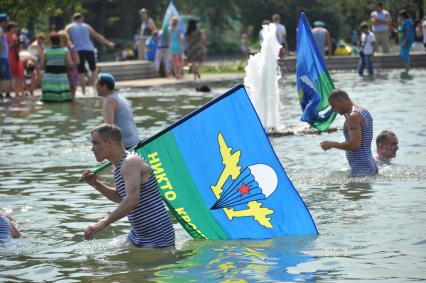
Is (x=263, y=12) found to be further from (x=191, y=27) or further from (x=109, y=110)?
(x=109, y=110)

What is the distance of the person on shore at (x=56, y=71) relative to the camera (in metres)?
25.7

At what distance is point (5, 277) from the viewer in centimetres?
940

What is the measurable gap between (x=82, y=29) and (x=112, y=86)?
50.2 ft

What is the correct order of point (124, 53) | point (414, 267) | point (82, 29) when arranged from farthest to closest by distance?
point (124, 53)
point (82, 29)
point (414, 267)

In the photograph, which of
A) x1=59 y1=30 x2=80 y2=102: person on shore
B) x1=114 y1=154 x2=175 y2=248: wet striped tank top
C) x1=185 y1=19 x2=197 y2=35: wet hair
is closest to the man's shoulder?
x1=114 y1=154 x2=175 y2=248: wet striped tank top

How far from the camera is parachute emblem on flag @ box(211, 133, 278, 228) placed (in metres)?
9.96

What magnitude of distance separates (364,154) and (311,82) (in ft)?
17.1

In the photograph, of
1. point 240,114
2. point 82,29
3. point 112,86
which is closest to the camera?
point 240,114

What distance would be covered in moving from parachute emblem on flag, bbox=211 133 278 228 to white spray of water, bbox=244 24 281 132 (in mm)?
9819

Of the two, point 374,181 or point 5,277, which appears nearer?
point 5,277

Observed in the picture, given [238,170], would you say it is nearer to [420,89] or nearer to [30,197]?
[30,197]

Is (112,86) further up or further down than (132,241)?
further up

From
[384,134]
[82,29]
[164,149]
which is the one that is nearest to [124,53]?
[82,29]

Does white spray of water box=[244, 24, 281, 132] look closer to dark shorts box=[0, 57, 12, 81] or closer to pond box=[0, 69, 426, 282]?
pond box=[0, 69, 426, 282]
